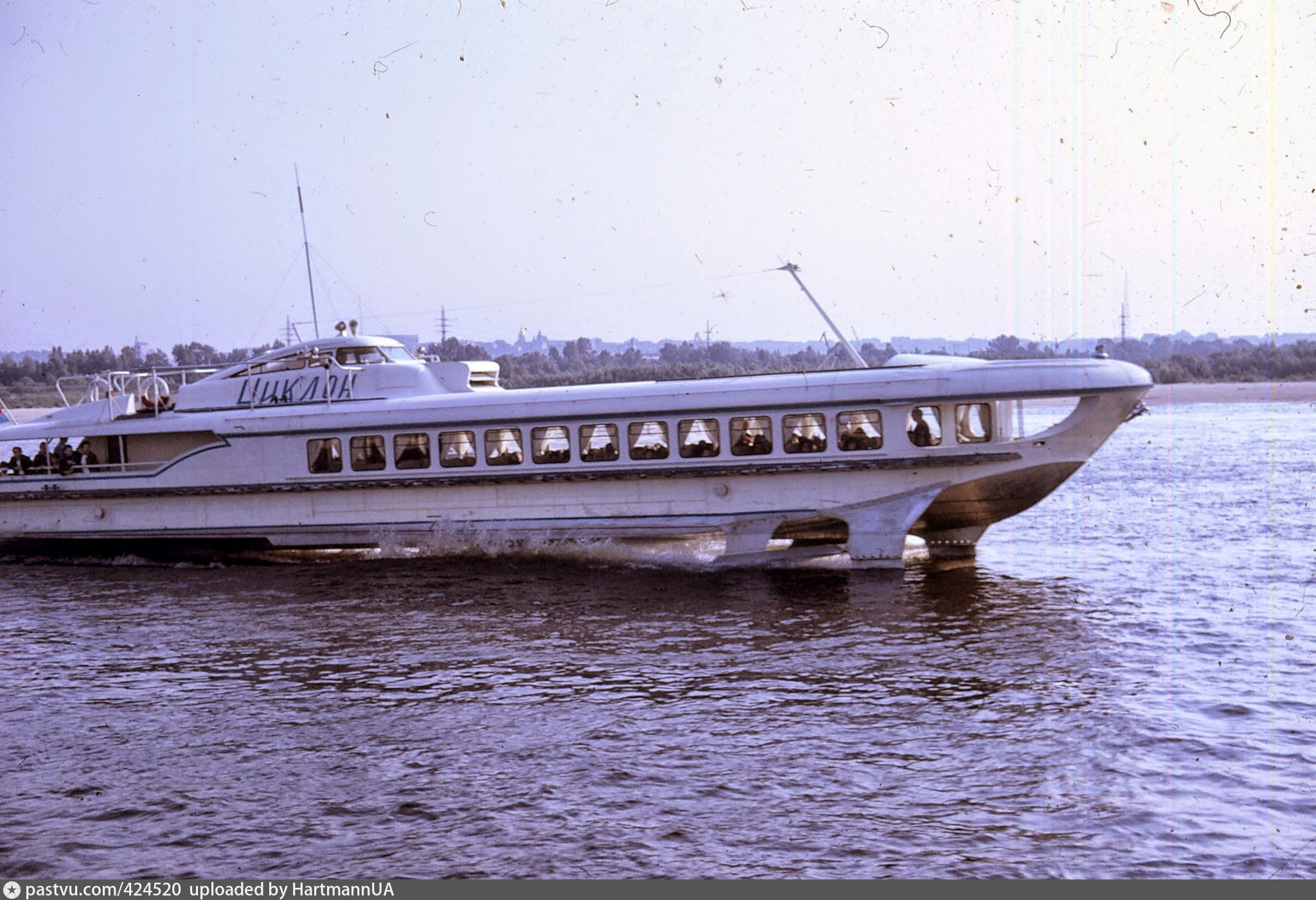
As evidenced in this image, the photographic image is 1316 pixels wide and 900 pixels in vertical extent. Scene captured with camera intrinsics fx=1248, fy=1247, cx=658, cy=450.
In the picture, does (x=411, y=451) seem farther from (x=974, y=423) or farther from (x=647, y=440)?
(x=974, y=423)

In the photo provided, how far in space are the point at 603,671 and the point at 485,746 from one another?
9.57ft

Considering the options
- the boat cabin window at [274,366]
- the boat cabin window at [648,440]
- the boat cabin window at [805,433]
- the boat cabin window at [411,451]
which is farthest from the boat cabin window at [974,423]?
the boat cabin window at [274,366]

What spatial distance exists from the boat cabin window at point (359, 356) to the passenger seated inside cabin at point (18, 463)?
6852 mm

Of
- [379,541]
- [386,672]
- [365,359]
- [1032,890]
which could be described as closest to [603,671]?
[386,672]

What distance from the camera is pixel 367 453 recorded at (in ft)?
72.2

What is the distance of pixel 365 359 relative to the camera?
24.1 metres

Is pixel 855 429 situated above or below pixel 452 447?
above

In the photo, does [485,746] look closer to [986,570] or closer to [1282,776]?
[1282,776]

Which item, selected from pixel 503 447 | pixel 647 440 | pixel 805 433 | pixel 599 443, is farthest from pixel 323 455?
pixel 805 433

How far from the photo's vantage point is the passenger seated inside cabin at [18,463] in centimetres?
2491

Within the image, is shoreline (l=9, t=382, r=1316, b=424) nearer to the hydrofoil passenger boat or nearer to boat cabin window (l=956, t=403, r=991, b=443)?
the hydrofoil passenger boat

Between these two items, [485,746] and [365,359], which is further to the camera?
[365,359]

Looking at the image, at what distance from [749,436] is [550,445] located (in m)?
3.42

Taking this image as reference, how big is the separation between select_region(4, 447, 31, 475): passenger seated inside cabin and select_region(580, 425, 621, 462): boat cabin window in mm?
12090
